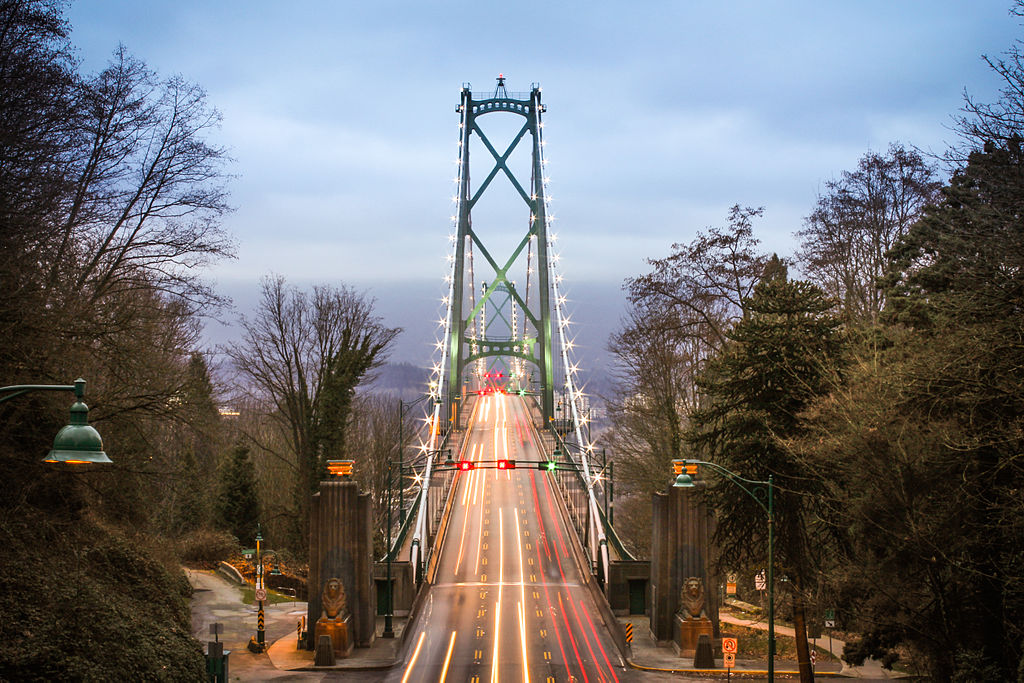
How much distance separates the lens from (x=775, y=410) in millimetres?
30844

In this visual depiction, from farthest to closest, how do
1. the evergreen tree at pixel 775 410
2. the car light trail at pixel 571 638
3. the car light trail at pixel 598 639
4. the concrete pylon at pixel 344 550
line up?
the concrete pylon at pixel 344 550 → the evergreen tree at pixel 775 410 → the car light trail at pixel 598 639 → the car light trail at pixel 571 638

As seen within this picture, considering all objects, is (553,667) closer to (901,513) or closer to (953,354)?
(901,513)

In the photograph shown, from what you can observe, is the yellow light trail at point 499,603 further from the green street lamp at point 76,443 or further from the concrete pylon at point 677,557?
the green street lamp at point 76,443

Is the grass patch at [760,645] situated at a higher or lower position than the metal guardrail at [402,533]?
lower

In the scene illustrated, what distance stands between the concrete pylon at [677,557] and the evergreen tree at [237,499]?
990 inches

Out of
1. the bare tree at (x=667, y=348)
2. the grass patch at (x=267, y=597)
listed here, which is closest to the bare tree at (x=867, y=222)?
the bare tree at (x=667, y=348)

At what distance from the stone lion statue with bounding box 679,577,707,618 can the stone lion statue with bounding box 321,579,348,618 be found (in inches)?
457

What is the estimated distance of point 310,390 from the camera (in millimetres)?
57188

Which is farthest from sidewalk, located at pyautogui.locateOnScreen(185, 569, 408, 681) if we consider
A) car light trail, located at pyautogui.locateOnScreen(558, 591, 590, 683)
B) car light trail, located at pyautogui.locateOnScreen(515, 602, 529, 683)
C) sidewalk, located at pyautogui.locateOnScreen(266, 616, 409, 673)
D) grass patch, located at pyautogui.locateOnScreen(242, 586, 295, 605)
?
car light trail, located at pyautogui.locateOnScreen(558, 591, 590, 683)

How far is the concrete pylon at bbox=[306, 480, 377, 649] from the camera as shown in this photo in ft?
107

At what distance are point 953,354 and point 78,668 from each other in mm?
17781

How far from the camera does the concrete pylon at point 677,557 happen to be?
33.7m

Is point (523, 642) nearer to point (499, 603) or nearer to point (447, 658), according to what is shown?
point (447, 658)

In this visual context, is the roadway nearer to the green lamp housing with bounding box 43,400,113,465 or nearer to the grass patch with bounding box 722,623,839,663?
the grass patch with bounding box 722,623,839,663
